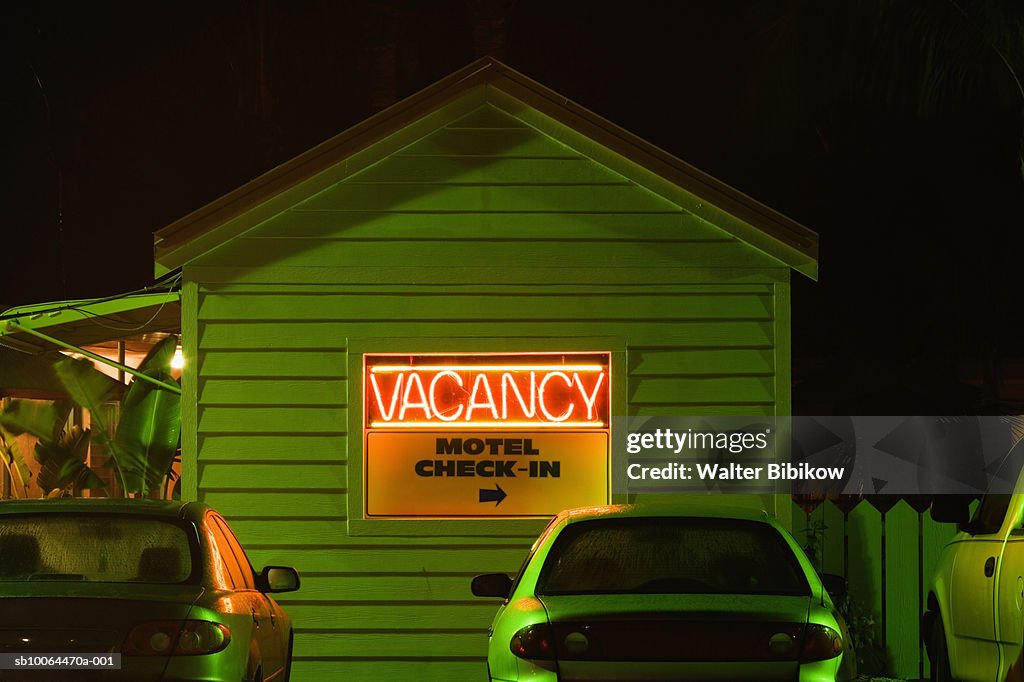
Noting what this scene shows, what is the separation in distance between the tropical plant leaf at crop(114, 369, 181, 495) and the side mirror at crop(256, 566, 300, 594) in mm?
5901

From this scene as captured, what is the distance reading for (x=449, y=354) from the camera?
12125mm

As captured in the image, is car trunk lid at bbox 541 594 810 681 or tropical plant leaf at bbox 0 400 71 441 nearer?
car trunk lid at bbox 541 594 810 681

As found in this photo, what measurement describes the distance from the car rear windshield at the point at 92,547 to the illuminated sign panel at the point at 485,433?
12.3 feet

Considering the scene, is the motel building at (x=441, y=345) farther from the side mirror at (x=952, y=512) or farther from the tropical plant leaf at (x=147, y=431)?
the tropical plant leaf at (x=147, y=431)

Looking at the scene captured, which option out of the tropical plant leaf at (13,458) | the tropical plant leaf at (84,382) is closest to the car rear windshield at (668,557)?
the tropical plant leaf at (84,382)

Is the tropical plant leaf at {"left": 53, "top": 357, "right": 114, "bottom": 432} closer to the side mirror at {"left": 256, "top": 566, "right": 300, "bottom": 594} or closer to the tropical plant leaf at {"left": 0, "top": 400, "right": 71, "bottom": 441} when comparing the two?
the tropical plant leaf at {"left": 0, "top": 400, "right": 71, "bottom": 441}

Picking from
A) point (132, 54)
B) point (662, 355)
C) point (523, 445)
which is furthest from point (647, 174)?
point (132, 54)

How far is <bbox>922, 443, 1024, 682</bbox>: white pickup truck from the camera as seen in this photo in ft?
28.1

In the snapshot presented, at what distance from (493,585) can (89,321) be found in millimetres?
8984

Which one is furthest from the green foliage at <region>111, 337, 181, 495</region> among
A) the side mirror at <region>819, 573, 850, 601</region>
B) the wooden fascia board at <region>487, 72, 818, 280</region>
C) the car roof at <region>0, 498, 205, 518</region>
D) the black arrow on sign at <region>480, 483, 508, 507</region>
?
the side mirror at <region>819, 573, 850, 601</region>

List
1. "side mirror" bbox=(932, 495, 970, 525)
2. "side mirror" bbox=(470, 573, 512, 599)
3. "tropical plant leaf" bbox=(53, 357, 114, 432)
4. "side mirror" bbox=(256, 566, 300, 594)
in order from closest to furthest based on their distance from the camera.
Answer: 1. "side mirror" bbox=(470, 573, 512, 599)
2. "side mirror" bbox=(256, 566, 300, 594)
3. "side mirror" bbox=(932, 495, 970, 525)
4. "tropical plant leaf" bbox=(53, 357, 114, 432)

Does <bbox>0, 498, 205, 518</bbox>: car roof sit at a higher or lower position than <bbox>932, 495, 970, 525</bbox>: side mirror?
higher

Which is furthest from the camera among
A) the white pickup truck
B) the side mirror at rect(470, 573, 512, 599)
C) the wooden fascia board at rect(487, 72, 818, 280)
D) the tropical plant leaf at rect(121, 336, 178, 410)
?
the tropical plant leaf at rect(121, 336, 178, 410)

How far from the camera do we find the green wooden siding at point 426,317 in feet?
39.4
